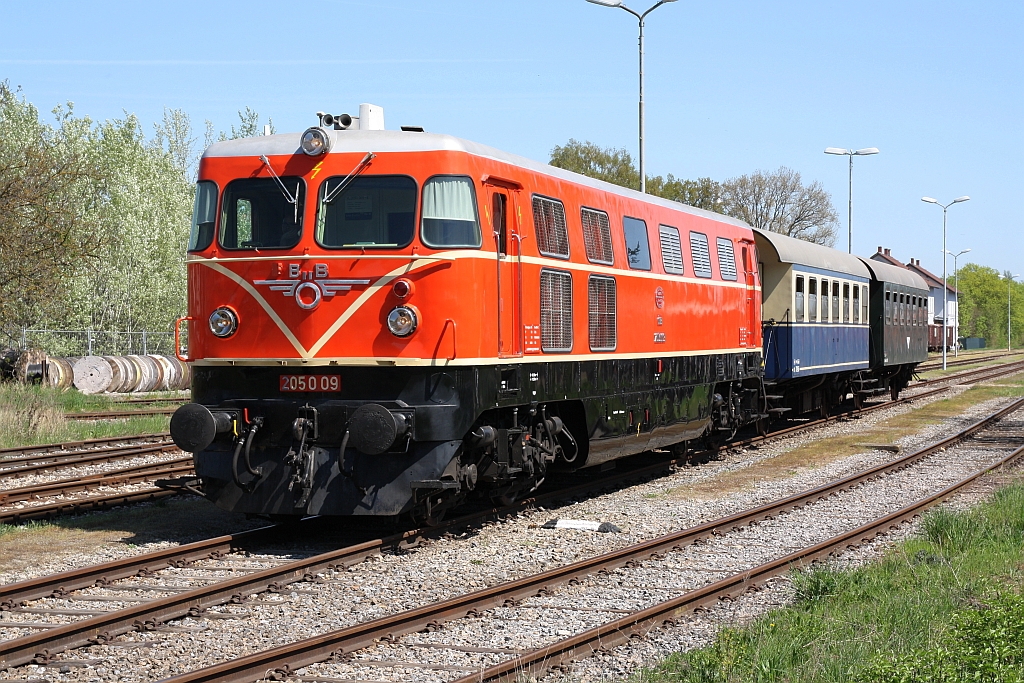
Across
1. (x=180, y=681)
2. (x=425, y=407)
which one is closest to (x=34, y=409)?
(x=425, y=407)

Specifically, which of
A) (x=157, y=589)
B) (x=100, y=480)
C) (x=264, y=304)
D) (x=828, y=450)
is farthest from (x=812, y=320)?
(x=157, y=589)

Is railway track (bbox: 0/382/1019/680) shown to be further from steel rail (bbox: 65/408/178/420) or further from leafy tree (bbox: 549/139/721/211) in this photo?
leafy tree (bbox: 549/139/721/211)

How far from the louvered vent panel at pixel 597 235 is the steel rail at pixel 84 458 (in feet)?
25.9

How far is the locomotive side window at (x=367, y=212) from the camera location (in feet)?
33.2

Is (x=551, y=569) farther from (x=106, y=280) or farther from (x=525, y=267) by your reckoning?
(x=106, y=280)

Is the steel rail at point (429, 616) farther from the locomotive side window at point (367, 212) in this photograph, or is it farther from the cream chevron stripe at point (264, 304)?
the locomotive side window at point (367, 212)

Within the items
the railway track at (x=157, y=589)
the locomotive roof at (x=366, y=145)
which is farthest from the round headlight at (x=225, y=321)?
the railway track at (x=157, y=589)

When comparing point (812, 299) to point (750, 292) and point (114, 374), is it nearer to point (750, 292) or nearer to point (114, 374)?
point (750, 292)

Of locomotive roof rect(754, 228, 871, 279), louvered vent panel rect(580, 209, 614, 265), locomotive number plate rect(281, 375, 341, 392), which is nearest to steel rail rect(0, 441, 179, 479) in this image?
locomotive number plate rect(281, 375, 341, 392)

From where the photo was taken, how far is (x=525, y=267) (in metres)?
11.1

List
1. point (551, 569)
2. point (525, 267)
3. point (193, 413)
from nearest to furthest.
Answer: point (551, 569), point (193, 413), point (525, 267)

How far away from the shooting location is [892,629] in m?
7.13

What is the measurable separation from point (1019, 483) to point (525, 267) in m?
7.34

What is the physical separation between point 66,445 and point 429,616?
1222 cm
